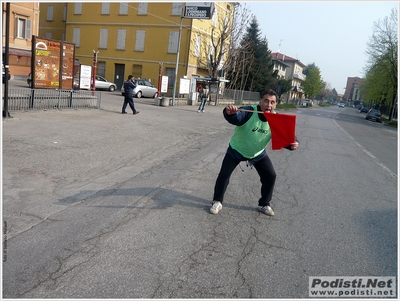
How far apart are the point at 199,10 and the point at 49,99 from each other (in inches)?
492

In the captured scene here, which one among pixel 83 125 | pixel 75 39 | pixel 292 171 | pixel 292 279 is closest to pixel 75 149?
pixel 83 125

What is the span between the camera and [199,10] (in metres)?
22.7

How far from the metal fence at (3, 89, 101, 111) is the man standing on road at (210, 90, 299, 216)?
9962mm

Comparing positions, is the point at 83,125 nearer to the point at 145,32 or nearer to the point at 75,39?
the point at 145,32

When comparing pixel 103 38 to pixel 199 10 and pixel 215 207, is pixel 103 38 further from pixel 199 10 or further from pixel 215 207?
pixel 215 207

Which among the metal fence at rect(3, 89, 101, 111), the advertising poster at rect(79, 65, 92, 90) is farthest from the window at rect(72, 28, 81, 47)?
the metal fence at rect(3, 89, 101, 111)

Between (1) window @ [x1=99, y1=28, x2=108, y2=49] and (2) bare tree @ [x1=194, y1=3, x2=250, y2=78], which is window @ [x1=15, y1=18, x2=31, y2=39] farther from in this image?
(2) bare tree @ [x1=194, y1=3, x2=250, y2=78]

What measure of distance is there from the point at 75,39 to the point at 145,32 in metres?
9.34

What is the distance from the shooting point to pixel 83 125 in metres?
11.7

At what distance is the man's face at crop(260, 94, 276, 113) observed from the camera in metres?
4.59

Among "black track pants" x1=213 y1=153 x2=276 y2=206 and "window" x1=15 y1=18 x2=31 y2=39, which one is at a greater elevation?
"window" x1=15 y1=18 x2=31 y2=39

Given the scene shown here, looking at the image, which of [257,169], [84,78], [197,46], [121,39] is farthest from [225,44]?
[257,169]

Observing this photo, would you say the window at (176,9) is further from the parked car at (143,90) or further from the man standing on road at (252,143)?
the man standing on road at (252,143)

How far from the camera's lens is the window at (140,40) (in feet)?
129
